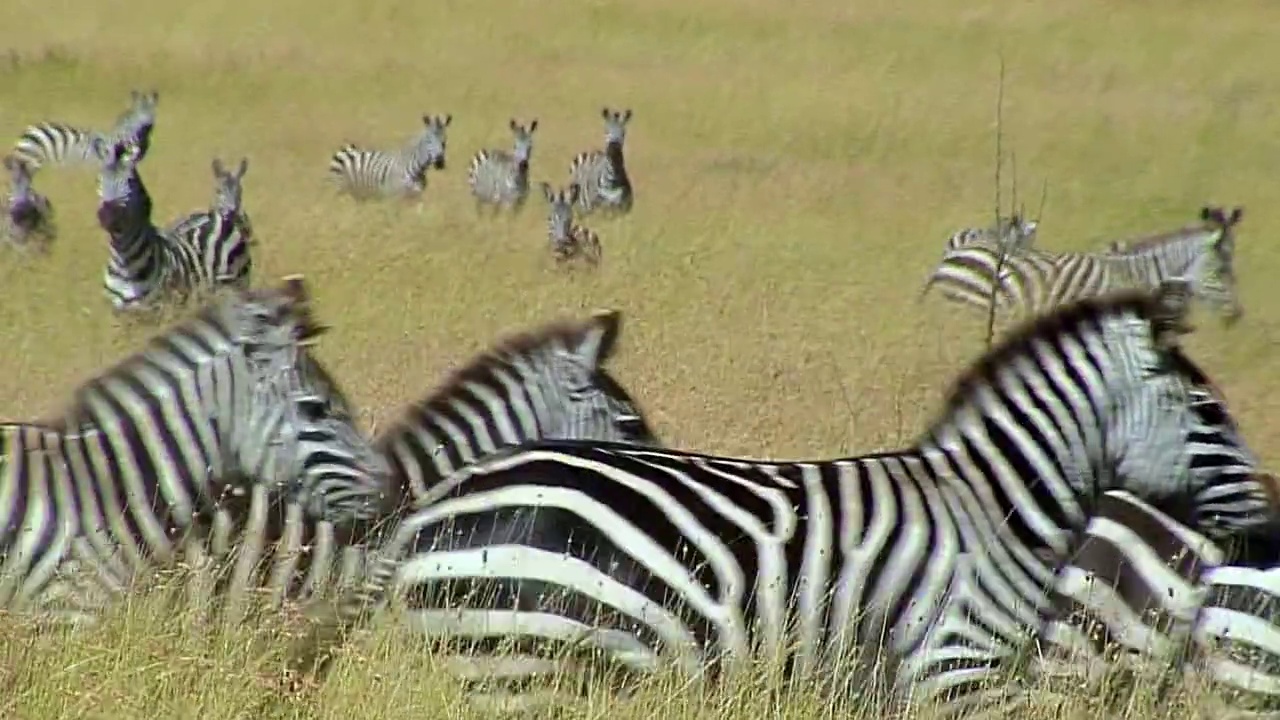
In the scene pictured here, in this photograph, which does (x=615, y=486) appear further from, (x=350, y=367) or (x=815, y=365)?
(x=815, y=365)

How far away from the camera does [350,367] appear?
903 cm

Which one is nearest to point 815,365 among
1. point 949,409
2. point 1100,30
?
point 949,409

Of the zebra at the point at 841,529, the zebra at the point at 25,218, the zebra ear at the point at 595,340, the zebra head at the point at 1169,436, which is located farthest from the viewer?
the zebra at the point at 25,218

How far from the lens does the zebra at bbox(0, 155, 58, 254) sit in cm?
1232

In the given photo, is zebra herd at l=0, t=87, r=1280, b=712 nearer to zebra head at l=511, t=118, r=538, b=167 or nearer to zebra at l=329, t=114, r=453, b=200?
zebra at l=329, t=114, r=453, b=200

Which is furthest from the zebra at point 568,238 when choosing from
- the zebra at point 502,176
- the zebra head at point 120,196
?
the zebra head at point 120,196

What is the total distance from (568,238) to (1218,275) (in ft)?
14.1

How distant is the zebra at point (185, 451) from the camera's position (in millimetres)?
4398

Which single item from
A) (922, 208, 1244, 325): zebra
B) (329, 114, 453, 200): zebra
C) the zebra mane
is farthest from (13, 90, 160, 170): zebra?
the zebra mane

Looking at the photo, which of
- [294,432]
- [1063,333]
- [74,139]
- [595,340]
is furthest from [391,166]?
[1063,333]

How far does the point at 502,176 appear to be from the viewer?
56.1 ft

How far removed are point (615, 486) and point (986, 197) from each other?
40.9 feet

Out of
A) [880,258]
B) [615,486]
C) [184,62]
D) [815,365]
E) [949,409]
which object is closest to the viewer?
[615,486]

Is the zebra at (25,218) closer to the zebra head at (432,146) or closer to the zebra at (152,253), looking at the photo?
the zebra at (152,253)
